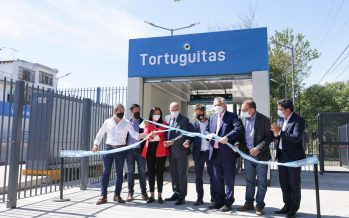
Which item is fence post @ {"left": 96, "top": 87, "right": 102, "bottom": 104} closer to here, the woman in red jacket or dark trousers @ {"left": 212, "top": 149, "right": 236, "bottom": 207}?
the woman in red jacket

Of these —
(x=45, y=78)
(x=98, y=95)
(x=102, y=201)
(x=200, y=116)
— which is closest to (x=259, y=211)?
(x=200, y=116)

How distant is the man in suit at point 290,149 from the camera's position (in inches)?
209

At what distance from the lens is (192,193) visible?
7613 mm

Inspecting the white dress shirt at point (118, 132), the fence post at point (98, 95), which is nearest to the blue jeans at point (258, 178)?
the white dress shirt at point (118, 132)

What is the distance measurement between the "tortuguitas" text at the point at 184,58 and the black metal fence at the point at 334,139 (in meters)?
5.34

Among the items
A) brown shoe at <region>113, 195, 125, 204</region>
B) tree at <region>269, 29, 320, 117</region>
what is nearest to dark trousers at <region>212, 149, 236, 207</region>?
brown shoe at <region>113, 195, 125, 204</region>

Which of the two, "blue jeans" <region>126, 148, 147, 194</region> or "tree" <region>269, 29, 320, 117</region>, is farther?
"tree" <region>269, 29, 320, 117</region>

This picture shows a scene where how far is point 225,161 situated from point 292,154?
3.60ft

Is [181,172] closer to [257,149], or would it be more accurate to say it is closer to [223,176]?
[223,176]

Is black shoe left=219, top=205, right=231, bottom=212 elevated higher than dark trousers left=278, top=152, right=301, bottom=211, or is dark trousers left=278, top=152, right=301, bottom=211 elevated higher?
dark trousers left=278, top=152, right=301, bottom=211

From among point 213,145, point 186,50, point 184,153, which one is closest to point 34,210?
point 184,153

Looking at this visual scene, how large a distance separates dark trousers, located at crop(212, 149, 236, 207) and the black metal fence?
761cm

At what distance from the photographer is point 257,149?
5473 millimetres

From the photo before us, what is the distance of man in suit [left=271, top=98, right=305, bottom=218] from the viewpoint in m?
5.32
